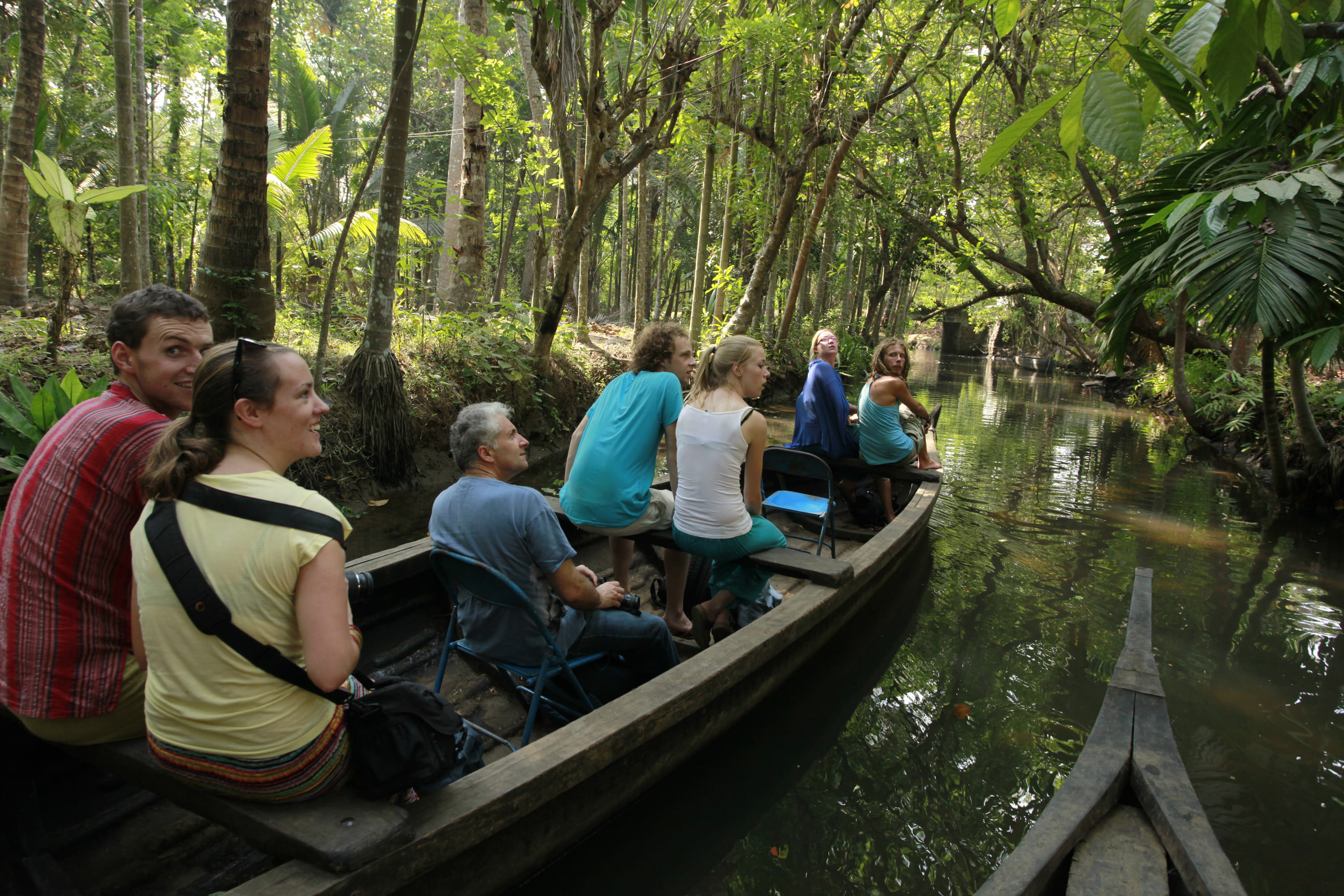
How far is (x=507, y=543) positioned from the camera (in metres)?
2.63

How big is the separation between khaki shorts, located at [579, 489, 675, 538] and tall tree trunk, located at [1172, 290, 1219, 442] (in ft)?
33.6

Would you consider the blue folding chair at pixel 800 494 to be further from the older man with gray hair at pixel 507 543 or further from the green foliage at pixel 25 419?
the green foliage at pixel 25 419

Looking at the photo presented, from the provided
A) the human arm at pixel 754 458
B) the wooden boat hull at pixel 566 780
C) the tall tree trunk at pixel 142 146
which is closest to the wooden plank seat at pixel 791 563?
the wooden boat hull at pixel 566 780

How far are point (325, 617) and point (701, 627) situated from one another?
2.53 metres

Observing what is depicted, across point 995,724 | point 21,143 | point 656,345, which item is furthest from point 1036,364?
point 21,143

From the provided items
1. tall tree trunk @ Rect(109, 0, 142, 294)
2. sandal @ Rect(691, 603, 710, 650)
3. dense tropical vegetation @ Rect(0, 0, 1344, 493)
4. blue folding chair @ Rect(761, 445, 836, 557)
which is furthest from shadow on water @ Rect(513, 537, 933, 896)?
tall tree trunk @ Rect(109, 0, 142, 294)

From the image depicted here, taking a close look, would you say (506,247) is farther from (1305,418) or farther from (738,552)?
(738,552)

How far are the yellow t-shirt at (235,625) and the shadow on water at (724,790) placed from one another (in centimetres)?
138

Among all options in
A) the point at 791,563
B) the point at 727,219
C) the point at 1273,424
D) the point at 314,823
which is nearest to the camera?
the point at 314,823

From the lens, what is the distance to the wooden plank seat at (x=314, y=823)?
174 cm

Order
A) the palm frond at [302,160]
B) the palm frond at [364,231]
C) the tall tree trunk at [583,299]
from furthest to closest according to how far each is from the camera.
Answer: the tall tree trunk at [583,299] < the palm frond at [364,231] < the palm frond at [302,160]

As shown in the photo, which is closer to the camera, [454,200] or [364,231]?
[454,200]

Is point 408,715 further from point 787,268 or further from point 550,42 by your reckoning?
point 787,268

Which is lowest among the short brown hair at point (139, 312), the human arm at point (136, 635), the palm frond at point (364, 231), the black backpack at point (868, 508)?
the black backpack at point (868, 508)
